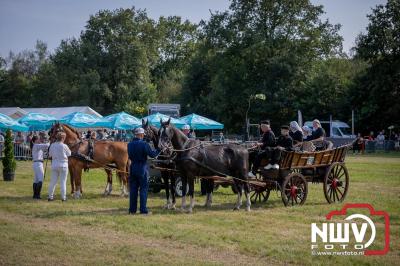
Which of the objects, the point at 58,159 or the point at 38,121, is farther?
the point at 38,121

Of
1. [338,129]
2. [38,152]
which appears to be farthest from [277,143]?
[338,129]

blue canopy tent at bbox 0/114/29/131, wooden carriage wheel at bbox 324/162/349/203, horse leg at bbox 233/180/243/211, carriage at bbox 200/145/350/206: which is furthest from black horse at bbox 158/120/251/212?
blue canopy tent at bbox 0/114/29/131

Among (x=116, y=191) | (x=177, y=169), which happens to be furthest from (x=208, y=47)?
(x=177, y=169)

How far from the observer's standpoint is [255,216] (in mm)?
12469

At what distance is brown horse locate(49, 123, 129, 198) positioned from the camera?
1612cm

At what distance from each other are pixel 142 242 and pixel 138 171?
3.45 meters

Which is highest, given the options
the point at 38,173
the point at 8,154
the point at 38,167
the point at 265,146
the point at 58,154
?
the point at 265,146

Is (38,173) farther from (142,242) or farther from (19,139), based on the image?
(19,139)

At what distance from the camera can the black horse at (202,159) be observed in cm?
1334

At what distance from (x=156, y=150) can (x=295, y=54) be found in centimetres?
3736

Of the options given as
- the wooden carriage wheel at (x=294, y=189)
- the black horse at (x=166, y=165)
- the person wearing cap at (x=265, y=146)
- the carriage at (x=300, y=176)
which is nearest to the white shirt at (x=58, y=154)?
the black horse at (x=166, y=165)

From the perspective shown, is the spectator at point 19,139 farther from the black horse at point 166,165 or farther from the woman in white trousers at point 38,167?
the black horse at point 166,165

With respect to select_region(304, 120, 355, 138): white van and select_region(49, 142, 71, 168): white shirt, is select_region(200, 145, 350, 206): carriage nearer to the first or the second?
select_region(49, 142, 71, 168): white shirt

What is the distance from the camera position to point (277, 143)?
46.8 feet
